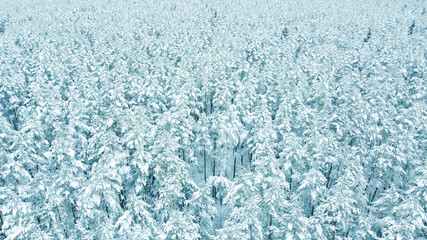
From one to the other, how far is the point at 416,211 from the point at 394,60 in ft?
112

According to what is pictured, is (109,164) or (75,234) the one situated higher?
(109,164)

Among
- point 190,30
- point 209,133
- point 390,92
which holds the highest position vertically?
point 190,30

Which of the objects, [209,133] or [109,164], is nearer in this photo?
[109,164]

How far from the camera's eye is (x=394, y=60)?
139 ft

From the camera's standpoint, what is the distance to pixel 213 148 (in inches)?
1168

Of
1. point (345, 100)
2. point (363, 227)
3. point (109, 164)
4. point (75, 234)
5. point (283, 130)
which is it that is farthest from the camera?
point (345, 100)

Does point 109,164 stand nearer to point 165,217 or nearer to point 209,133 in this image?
point 165,217

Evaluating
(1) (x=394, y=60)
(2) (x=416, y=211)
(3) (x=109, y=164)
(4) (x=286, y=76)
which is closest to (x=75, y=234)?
(3) (x=109, y=164)

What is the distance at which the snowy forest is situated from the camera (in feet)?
57.8

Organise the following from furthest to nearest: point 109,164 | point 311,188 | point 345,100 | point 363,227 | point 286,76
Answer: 1. point 286,76
2. point 345,100
3. point 311,188
4. point 109,164
5. point 363,227

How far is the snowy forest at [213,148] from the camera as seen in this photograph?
17.6 metres

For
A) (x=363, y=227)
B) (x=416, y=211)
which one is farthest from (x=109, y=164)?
(x=416, y=211)

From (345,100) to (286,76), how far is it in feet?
26.9

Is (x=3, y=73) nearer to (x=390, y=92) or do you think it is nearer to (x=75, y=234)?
(x=75, y=234)
